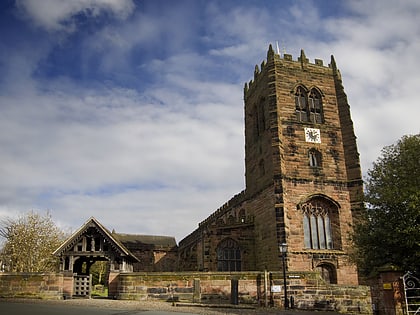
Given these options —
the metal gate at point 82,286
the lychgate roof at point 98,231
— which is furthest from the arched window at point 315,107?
the metal gate at point 82,286

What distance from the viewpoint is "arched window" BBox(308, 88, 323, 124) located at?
101 ft

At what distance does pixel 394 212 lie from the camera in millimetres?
18062

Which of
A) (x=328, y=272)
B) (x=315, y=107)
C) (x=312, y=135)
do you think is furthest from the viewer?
(x=315, y=107)

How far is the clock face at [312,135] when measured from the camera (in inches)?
1170

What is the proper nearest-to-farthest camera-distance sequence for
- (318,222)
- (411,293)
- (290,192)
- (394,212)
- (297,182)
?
(411,293) < (394,212) < (290,192) < (318,222) < (297,182)

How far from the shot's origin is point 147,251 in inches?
1826

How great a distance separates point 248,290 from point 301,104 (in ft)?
55.1

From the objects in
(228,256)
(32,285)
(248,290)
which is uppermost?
(228,256)

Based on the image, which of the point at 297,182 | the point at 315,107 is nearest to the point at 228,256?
the point at 297,182

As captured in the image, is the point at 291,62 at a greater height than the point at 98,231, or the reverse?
the point at 291,62

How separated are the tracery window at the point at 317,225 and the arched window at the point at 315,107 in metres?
6.71

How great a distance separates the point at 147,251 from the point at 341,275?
2616 centimetres

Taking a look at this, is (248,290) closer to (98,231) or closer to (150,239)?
(98,231)

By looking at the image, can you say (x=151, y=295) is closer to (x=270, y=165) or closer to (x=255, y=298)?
(x=255, y=298)
